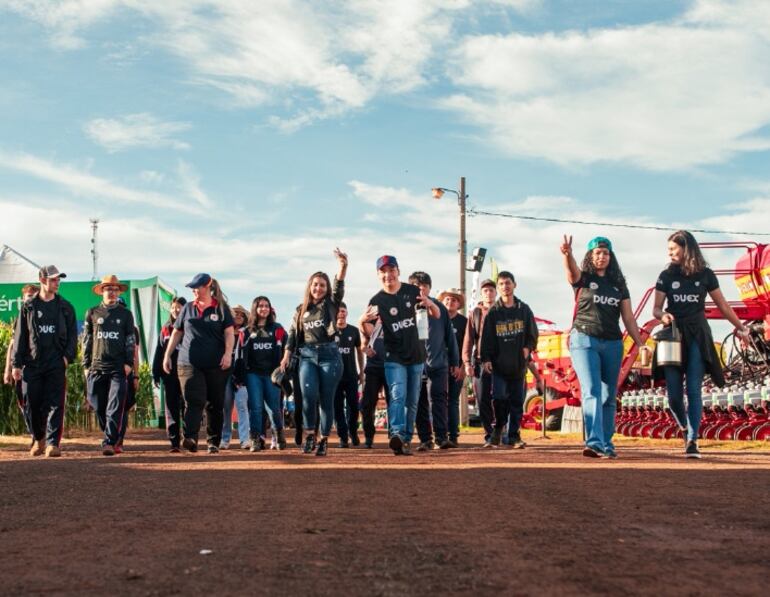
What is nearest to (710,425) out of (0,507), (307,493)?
(307,493)

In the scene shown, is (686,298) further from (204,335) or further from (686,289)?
(204,335)

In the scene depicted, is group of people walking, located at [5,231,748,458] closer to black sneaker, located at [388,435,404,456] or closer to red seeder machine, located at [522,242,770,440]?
black sneaker, located at [388,435,404,456]

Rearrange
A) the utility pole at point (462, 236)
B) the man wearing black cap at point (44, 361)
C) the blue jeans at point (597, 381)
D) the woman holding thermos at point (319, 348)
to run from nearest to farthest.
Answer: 1. the blue jeans at point (597, 381)
2. the woman holding thermos at point (319, 348)
3. the man wearing black cap at point (44, 361)
4. the utility pole at point (462, 236)

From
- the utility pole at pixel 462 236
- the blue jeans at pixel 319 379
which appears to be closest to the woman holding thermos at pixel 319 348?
the blue jeans at pixel 319 379

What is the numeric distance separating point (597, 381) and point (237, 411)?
5.74 metres

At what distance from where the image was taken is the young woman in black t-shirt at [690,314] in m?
9.68

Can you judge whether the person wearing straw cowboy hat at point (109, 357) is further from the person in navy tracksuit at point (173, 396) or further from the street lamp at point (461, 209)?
the street lamp at point (461, 209)

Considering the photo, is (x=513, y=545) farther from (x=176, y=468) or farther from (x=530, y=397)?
(x=530, y=397)

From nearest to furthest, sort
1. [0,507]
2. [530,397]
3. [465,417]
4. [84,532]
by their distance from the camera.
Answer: [84,532], [0,507], [530,397], [465,417]

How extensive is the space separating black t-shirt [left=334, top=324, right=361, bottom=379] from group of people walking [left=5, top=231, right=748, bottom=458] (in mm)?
20

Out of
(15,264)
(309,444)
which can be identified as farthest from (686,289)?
(15,264)

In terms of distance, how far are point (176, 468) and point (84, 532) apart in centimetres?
404

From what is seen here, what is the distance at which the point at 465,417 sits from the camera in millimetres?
31531

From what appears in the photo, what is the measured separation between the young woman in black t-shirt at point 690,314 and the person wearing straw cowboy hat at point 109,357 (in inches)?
233
